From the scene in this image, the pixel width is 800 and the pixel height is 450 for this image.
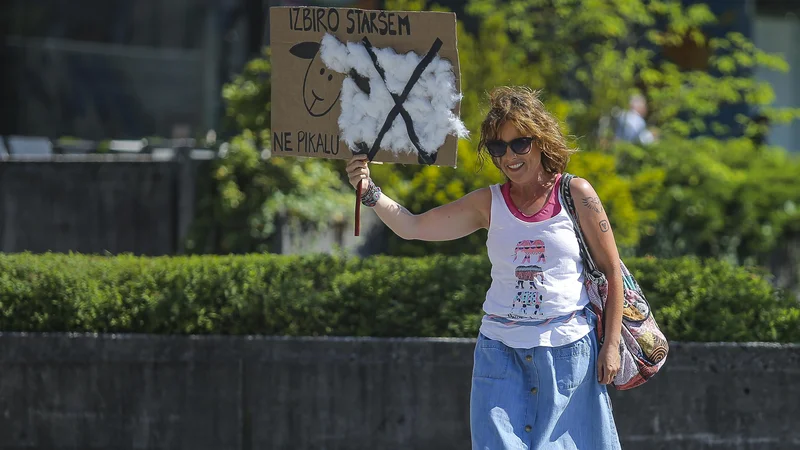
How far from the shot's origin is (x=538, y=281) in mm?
4141

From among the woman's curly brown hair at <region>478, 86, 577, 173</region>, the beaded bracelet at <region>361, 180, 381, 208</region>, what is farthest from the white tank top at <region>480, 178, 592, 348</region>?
the beaded bracelet at <region>361, 180, 381, 208</region>

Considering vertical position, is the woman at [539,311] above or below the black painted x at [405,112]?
below

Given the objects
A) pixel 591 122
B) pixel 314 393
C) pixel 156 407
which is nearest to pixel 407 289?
pixel 314 393

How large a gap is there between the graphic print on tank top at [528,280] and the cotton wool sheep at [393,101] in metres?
0.75

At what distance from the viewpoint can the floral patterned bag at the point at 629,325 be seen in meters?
4.23

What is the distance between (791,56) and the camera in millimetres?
18891

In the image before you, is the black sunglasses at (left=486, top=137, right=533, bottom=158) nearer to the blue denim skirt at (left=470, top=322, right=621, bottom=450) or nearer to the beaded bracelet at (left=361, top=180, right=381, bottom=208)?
the beaded bracelet at (left=361, top=180, right=381, bottom=208)

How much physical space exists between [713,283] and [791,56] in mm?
14352

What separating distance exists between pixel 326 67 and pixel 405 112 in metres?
0.40

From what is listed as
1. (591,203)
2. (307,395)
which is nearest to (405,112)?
(591,203)

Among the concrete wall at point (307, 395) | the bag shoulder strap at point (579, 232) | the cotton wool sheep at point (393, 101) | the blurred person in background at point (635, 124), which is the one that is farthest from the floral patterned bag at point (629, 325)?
the blurred person in background at point (635, 124)

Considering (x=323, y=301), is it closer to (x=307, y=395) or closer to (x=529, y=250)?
(x=307, y=395)

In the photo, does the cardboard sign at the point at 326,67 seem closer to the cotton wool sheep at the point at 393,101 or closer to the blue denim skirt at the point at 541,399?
the cotton wool sheep at the point at 393,101

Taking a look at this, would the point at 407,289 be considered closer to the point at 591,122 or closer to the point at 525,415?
the point at 525,415
